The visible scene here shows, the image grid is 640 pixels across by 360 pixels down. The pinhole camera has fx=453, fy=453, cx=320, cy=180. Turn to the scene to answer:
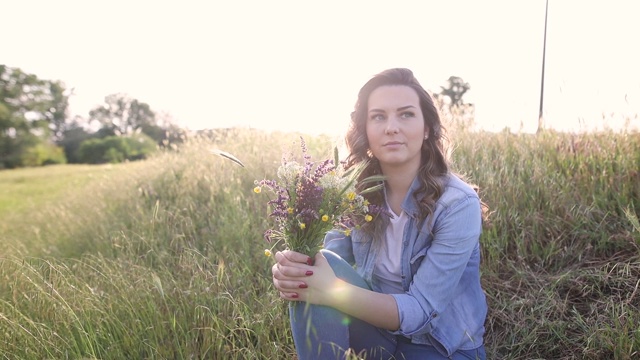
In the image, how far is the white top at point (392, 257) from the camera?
1.94 meters

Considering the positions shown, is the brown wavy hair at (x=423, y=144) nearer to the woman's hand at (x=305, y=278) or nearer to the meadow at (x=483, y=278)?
the meadow at (x=483, y=278)

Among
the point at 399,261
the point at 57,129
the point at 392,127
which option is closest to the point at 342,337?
the point at 399,261

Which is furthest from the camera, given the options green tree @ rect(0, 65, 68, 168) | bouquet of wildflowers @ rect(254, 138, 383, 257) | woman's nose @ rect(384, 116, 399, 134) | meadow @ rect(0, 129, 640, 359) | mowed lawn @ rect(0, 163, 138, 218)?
green tree @ rect(0, 65, 68, 168)

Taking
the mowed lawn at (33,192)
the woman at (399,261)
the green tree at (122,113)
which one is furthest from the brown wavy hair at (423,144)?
the green tree at (122,113)

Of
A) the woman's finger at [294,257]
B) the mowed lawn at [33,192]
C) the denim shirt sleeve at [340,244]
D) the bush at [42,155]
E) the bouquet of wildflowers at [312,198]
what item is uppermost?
the bouquet of wildflowers at [312,198]

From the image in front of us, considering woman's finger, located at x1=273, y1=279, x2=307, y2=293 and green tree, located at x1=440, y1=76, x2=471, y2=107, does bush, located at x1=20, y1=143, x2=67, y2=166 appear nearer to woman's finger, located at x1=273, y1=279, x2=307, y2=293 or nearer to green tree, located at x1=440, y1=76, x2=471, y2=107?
green tree, located at x1=440, y1=76, x2=471, y2=107

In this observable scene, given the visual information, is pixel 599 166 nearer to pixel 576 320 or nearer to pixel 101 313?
pixel 576 320

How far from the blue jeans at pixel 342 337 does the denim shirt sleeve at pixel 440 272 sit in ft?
0.50

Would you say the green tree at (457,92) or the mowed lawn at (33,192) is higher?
the green tree at (457,92)

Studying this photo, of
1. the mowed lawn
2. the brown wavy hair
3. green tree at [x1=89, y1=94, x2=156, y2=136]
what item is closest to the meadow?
the brown wavy hair

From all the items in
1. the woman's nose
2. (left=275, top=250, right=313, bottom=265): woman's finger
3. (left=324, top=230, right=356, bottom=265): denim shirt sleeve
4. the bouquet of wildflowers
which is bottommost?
(left=324, top=230, right=356, bottom=265): denim shirt sleeve

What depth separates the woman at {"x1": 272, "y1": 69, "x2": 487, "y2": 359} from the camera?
5.35ft

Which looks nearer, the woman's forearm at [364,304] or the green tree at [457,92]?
the woman's forearm at [364,304]

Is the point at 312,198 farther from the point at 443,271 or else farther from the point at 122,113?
the point at 122,113
